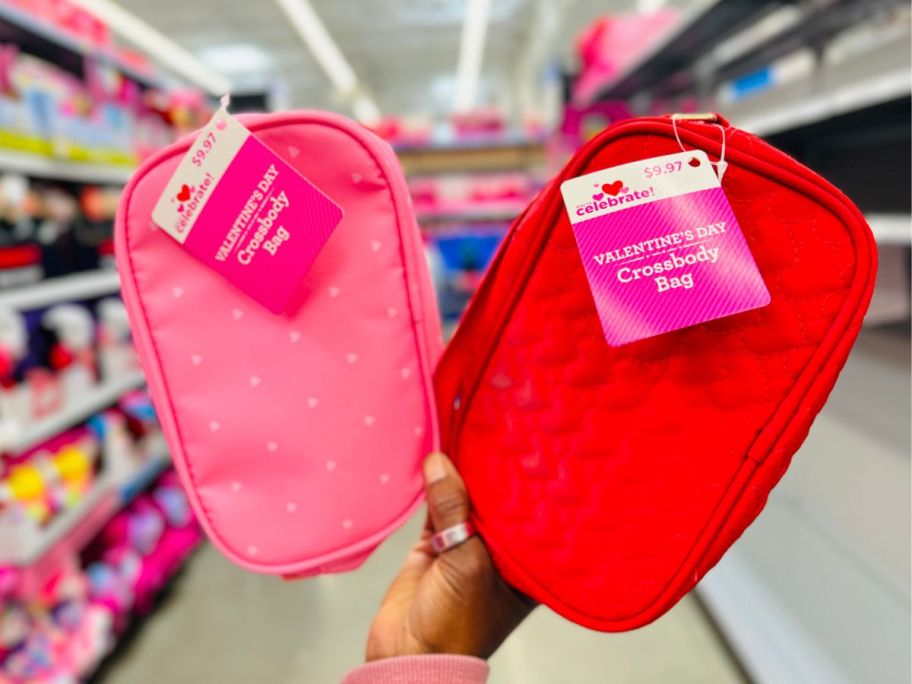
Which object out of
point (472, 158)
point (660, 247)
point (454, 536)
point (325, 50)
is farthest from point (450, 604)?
point (325, 50)

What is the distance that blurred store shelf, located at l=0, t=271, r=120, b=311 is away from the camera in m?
1.31

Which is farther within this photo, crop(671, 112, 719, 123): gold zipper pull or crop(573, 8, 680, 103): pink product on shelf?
crop(573, 8, 680, 103): pink product on shelf

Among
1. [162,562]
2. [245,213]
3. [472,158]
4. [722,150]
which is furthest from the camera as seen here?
[472,158]

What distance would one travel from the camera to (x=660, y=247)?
46 centimetres

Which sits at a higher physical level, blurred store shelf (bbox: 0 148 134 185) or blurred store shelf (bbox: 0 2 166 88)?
blurred store shelf (bbox: 0 2 166 88)

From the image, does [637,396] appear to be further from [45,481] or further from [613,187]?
[45,481]

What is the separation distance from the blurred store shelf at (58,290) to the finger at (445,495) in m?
0.93

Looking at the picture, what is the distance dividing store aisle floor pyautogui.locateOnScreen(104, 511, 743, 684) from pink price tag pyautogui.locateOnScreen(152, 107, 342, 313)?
Result: 125 cm

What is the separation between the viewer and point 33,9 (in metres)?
1.53

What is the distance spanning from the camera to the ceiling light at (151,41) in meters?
5.62

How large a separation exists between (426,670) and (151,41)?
782cm

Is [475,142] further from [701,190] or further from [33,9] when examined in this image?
[701,190]

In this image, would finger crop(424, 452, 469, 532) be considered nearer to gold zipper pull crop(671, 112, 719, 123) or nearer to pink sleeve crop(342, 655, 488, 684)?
pink sleeve crop(342, 655, 488, 684)

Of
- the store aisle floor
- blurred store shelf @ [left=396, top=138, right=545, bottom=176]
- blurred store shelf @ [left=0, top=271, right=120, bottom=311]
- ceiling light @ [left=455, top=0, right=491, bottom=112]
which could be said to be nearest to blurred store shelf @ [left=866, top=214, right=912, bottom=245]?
the store aisle floor
